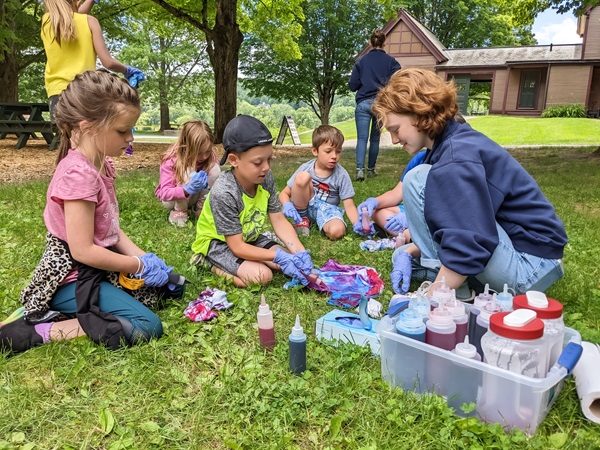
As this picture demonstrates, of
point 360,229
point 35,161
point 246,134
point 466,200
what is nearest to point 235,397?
point 466,200

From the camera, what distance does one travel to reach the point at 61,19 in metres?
3.92

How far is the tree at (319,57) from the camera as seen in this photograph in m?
25.5

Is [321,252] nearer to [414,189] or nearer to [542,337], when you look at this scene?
[414,189]

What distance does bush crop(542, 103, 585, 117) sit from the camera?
22.1m

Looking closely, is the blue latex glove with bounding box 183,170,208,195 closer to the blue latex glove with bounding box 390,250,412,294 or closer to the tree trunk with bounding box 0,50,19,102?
the blue latex glove with bounding box 390,250,412,294

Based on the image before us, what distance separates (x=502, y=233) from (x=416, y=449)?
1.09 meters

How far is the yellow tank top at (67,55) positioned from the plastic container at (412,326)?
3.70 meters

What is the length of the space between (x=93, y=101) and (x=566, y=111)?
24690mm

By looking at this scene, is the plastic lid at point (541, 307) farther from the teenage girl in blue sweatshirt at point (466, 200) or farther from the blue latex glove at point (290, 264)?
the blue latex glove at point (290, 264)

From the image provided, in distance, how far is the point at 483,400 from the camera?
1604mm

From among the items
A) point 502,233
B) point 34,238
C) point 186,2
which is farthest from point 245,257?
point 186,2

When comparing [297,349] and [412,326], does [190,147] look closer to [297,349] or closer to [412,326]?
[297,349]

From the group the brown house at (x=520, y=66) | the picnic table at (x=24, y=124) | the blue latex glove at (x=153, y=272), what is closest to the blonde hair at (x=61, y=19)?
the blue latex glove at (x=153, y=272)

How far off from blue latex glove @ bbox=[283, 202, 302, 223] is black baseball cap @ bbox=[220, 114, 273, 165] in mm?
1328
